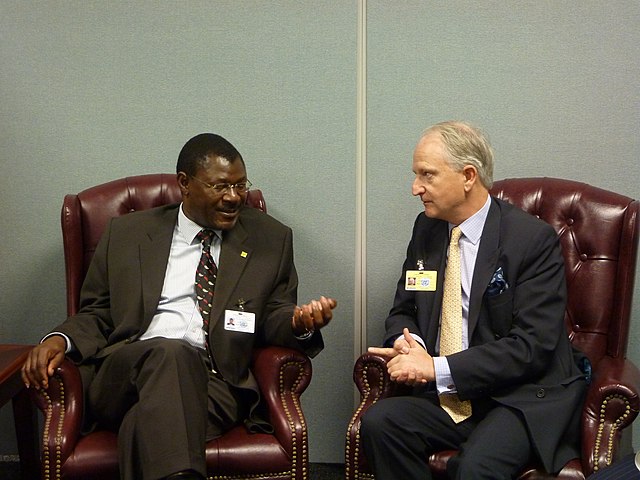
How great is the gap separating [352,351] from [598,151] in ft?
4.24

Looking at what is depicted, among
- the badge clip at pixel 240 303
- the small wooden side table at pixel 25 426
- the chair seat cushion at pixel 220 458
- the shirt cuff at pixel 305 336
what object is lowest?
the small wooden side table at pixel 25 426

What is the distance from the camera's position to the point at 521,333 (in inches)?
109

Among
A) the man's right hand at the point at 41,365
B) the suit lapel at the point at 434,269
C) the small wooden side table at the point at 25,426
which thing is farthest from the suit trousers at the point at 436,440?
the small wooden side table at the point at 25,426

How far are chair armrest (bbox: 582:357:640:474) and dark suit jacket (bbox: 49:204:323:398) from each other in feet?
2.92

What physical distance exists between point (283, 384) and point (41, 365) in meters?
0.76

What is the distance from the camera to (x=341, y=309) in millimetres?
3764

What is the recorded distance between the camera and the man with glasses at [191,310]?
9.13ft

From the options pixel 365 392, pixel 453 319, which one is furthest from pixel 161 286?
pixel 453 319

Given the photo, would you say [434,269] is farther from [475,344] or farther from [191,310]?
[191,310]

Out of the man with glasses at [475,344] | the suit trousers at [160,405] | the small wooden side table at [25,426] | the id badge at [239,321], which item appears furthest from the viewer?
the small wooden side table at [25,426]

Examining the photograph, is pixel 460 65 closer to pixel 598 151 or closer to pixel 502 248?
pixel 598 151

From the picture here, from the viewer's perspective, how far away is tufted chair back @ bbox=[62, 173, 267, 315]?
3.36 m

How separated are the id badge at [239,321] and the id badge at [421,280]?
543 mm

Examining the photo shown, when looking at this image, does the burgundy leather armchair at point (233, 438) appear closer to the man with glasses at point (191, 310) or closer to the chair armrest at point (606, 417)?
the man with glasses at point (191, 310)
